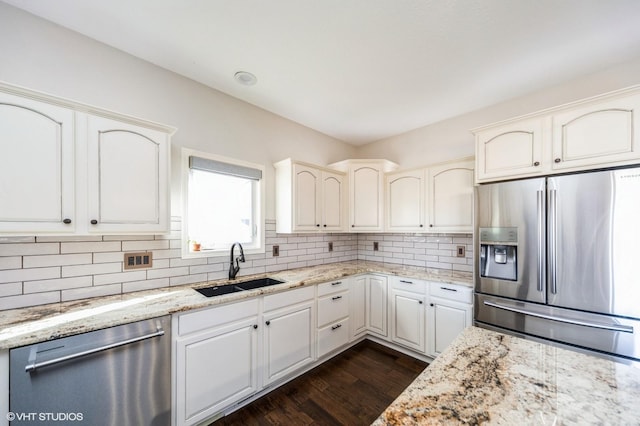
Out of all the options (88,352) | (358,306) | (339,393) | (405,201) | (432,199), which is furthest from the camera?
(405,201)

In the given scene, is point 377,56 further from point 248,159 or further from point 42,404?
point 42,404

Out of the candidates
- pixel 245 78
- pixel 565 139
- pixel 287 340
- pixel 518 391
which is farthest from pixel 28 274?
pixel 565 139

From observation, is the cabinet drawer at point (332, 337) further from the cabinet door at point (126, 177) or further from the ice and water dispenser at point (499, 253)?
the cabinet door at point (126, 177)

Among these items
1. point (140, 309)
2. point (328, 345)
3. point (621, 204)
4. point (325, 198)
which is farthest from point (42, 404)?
point (621, 204)

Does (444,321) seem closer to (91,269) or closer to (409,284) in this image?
(409,284)

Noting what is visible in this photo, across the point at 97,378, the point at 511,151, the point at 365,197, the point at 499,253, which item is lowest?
the point at 97,378

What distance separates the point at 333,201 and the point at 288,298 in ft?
4.46

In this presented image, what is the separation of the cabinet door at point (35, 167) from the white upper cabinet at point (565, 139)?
9.61 feet

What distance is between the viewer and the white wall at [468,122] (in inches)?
78.4

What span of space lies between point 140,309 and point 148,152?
3.34ft

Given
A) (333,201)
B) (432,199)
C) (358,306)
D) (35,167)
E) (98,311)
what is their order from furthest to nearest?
(333,201)
(358,306)
(432,199)
(98,311)
(35,167)

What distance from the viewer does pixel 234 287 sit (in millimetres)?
2213

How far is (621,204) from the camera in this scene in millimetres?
1521

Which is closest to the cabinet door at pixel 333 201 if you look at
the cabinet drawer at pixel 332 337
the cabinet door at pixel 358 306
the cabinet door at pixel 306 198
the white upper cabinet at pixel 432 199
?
the cabinet door at pixel 306 198
